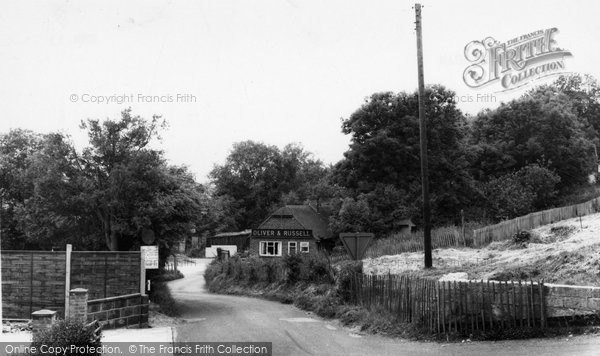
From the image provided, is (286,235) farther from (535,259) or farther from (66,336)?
(66,336)

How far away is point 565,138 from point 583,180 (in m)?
5.32

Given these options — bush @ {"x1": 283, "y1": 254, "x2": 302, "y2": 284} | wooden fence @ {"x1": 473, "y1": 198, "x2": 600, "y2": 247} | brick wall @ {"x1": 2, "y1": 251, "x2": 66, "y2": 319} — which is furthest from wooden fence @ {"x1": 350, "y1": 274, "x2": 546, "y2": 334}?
wooden fence @ {"x1": 473, "y1": 198, "x2": 600, "y2": 247}

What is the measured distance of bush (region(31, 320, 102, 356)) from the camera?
958 centimetres

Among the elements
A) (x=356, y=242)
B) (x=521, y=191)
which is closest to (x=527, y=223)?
(x=521, y=191)

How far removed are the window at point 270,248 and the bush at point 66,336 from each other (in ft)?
152

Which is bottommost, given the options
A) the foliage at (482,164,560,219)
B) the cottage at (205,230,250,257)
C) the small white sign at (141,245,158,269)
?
the small white sign at (141,245,158,269)

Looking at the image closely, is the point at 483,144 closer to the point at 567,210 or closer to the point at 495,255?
the point at 567,210

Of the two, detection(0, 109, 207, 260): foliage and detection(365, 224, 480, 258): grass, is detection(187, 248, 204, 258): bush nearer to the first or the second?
detection(365, 224, 480, 258): grass

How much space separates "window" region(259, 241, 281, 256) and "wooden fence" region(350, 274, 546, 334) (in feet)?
129

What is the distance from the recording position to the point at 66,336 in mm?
9633

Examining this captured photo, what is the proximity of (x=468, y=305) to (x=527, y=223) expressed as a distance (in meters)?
20.8

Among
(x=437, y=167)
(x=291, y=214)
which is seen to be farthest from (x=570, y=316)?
(x=291, y=214)

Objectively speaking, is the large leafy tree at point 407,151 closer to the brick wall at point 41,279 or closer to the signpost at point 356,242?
the signpost at point 356,242

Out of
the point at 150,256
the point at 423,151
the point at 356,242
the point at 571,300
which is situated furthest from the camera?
the point at 423,151
